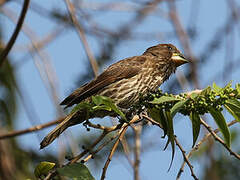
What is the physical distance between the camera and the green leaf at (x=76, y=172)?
6.82 ft

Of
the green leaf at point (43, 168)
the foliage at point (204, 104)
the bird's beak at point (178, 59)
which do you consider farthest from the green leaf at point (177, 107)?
the bird's beak at point (178, 59)

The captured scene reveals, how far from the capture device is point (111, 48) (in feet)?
15.0

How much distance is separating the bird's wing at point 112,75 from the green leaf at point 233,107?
57.7 inches

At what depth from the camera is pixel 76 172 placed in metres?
2.11

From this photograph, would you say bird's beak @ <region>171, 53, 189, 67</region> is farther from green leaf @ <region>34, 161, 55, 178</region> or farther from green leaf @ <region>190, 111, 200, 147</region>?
green leaf @ <region>34, 161, 55, 178</region>

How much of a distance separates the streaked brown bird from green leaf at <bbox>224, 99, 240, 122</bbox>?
1.44 meters

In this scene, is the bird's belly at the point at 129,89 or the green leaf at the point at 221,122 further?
the bird's belly at the point at 129,89

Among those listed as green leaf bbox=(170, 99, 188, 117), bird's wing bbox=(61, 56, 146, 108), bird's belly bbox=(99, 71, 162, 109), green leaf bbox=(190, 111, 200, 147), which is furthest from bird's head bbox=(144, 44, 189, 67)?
green leaf bbox=(170, 99, 188, 117)

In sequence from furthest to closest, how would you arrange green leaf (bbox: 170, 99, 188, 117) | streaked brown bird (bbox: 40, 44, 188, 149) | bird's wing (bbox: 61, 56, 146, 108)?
streaked brown bird (bbox: 40, 44, 188, 149) → bird's wing (bbox: 61, 56, 146, 108) → green leaf (bbox: 170, 99, 188, 117)

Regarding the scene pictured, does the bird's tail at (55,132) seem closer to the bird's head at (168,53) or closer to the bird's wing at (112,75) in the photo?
the bird's wing at (112,75)

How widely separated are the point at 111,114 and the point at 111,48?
1291 mm

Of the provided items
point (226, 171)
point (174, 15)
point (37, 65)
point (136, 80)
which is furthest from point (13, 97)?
point (226, 171)

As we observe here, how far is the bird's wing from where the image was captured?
353cm

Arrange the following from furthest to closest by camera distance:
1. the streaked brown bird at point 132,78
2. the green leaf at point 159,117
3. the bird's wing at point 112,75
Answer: the streaked brown bird at point 132,78 → the bird's wing at point 112,75 → the green leaf at point 159,117
